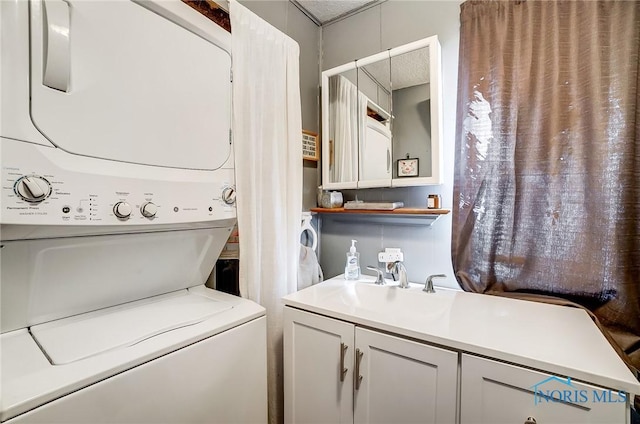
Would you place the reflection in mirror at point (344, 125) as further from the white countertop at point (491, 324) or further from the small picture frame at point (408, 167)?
the white countertop at point (491, 324)

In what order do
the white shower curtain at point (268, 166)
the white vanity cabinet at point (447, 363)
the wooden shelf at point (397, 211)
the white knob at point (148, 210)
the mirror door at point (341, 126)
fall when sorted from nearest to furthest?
the white vanity cabinet at point (447, 363) < the white knob at point (148, 210) < the white shower curtain at point (268, 166) < the wooden shelf at point (397, 211) < the mirror door at point (341, 126)

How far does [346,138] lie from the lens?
190 centimetres

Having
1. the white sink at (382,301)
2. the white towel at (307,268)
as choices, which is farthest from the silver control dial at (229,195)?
the white towel at (307,268)

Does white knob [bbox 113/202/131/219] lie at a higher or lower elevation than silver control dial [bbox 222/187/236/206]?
lower

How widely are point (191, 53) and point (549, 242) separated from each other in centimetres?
169

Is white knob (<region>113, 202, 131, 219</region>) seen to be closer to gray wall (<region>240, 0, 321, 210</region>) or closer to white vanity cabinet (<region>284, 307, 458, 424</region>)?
white vanity cabinet (<region>284, 307, 458, 424</region>)

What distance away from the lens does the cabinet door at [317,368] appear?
1.18 m

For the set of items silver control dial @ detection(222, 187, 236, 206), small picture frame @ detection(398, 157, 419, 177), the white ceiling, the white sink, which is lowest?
the white sink

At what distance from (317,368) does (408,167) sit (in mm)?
1145

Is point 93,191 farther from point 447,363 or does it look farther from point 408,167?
point 408,167

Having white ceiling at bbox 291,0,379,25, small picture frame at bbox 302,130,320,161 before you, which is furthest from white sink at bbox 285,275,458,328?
white ceiling at bbox 291,0,379,25

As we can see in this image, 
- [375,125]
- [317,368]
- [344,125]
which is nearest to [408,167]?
[375,125]

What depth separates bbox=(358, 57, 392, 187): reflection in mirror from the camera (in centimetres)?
174

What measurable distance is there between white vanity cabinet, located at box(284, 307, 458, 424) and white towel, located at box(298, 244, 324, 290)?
1.43 feet
